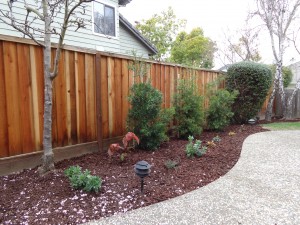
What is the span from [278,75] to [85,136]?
26.0 ft

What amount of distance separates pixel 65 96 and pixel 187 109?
271cm

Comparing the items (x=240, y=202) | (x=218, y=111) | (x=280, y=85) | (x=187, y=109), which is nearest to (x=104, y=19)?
(x=187, y=109)

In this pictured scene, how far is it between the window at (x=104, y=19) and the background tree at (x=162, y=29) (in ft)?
42.3

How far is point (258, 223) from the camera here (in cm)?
200

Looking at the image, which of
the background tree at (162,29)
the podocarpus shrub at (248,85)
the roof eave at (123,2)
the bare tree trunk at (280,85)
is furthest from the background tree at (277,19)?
the background tree at (162,29)

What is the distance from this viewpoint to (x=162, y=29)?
896 inches

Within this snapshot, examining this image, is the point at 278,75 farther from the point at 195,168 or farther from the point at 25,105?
the point at 25,105

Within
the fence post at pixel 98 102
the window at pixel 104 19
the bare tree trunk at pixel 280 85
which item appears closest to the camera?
the fence post at pixel 98 102

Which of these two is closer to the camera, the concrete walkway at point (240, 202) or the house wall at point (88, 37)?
the concrete walkway at point (240, 202)

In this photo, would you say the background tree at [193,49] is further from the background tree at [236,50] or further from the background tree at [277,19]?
the background tree at [277,19]

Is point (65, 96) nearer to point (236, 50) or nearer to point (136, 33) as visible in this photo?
point (136, 33)

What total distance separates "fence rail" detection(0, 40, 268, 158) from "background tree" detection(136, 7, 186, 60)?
685 inches

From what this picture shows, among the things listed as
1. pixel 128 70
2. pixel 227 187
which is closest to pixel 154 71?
pixel 128 70

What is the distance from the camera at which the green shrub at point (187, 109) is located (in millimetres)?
5141
